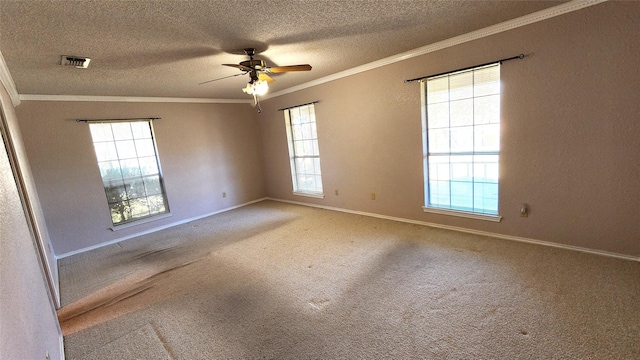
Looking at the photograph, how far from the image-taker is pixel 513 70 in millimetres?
2797

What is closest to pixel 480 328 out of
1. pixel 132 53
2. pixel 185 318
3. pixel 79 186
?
pixel 185 318

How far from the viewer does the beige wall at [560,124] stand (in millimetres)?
2324

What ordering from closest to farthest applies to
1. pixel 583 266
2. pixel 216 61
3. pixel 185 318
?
pixel 185 318, pixel 583 266, pixel 216 61

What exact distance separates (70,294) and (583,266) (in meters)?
5.03

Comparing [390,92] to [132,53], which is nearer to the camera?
[132,53]

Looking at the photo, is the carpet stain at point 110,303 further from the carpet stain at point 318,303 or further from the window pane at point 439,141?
the window pane at point 439,141

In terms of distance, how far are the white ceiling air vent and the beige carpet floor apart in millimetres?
2314

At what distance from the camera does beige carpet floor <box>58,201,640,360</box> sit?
5.71ft

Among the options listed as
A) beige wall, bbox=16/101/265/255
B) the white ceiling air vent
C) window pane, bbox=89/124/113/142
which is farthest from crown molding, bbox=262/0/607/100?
window pane, bbox=89/124/113/142

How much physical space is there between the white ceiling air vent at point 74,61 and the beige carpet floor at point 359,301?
7.59ft

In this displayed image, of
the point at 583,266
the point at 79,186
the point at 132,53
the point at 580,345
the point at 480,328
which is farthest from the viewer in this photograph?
the point at 79,186

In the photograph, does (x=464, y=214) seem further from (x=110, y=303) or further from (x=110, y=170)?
(x=110, y=170)

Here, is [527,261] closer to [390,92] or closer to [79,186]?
[390,92]

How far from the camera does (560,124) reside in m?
2.62
